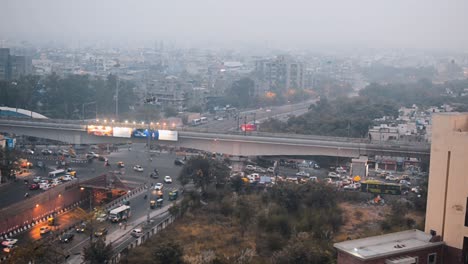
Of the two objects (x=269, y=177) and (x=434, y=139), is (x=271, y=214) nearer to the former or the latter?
(x=269, y=177)

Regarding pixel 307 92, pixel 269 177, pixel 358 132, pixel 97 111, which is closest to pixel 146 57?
pixel 307 92

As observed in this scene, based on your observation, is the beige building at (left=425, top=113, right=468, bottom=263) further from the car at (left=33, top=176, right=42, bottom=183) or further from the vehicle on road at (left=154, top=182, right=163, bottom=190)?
the car at (left=33, top=176, right=42, bottom=183)

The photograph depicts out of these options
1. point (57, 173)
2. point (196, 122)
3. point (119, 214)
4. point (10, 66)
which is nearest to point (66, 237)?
point (119, 214)

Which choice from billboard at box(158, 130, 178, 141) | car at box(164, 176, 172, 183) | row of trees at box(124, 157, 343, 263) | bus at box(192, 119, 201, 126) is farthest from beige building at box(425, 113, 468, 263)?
bus at box(192, 119, 201, 126)

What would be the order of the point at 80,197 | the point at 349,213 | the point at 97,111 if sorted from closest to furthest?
the point at 349,213 → the point at 80,197 → the point at 97,111

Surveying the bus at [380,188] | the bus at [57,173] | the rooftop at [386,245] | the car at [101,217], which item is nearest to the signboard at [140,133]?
the bus at [57,173]

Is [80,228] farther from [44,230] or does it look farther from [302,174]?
[302,174]
